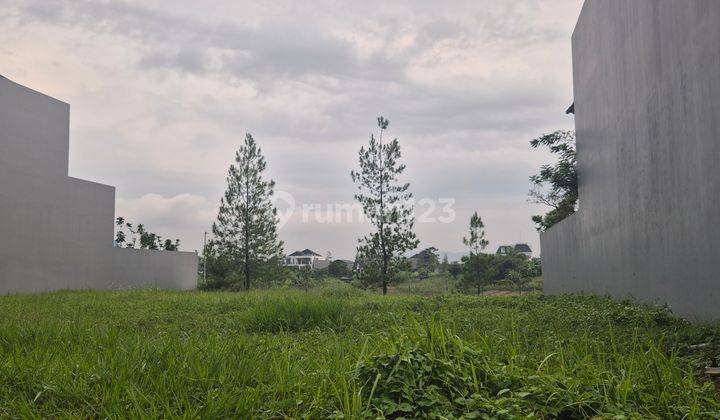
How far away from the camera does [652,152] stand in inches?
247

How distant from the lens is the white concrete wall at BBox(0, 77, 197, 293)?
40.8 ft

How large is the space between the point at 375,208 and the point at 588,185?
825 cm

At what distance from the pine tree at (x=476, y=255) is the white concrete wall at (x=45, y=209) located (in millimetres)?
12042

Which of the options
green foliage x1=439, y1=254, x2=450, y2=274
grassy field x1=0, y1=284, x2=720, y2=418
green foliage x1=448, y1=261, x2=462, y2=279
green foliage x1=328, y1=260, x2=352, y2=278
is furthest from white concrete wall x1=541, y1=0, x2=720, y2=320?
green foliage x1=328, y1=260, x2=352, y2=278

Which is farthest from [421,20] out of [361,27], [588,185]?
[588,185]

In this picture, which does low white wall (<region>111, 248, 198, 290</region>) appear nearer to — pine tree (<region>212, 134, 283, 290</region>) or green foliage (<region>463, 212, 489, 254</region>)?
pine tree (<region>212, 134, 283, 290</region>)

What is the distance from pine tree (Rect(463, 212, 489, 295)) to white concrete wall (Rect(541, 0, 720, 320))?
9.81 meters

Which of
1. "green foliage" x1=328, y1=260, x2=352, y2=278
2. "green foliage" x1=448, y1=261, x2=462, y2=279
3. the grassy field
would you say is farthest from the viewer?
"green foliage" x1=328, y1=260, x2=352, y2=278

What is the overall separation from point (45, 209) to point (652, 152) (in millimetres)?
13008

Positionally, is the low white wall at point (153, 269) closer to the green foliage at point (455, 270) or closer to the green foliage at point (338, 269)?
the green foliage at point (338, 269)

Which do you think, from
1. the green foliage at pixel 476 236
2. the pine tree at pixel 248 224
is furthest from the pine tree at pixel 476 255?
the pine tree at pixel 248 224

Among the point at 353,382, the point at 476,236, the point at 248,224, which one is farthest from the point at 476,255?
the point at 353,382

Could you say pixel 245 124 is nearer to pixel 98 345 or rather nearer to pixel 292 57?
Result: pixel 292 57

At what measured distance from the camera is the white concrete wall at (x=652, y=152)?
4.84 metres
